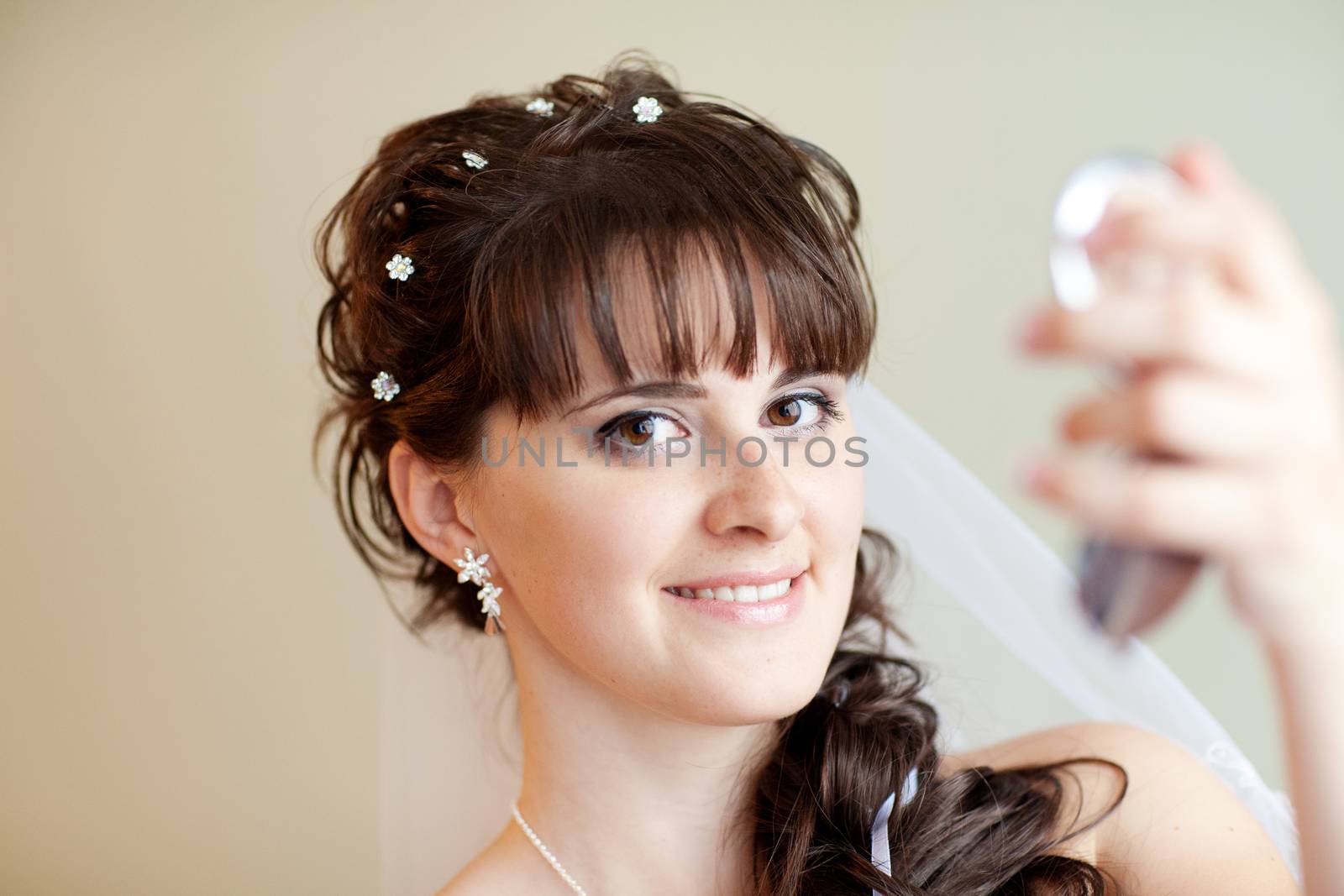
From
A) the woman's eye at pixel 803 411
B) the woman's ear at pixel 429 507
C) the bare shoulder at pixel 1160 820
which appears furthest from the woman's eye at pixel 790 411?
the bare shoulder at pixel 1160 820

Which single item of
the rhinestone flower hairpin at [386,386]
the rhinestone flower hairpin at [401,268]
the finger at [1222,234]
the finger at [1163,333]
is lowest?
the rhinestone flower hairpin at [386,386]

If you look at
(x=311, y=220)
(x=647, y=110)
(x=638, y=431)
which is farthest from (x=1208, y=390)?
(x=311, y=220)

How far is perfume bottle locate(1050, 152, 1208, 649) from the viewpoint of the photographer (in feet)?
2.17

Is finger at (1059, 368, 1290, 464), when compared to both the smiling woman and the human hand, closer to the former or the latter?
the human hand

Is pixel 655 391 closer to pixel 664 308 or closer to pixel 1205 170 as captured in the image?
pixel 664 308

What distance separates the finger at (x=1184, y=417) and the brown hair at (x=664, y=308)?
0.77 m

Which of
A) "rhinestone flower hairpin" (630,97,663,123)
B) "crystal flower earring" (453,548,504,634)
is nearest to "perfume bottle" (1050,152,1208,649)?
"rhinestone flower hairpin" (630,97,663,123)

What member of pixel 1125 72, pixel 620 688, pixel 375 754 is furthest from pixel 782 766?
pixel 1125 72

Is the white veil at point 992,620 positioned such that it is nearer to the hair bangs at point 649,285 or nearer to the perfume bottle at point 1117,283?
the hair bangs at point 649,285

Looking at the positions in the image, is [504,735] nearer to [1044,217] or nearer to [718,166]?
[718,166]

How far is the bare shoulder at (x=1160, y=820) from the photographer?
1534 millimetres

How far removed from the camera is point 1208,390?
64cm

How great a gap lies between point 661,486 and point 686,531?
0.06m

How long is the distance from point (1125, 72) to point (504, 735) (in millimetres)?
1807
